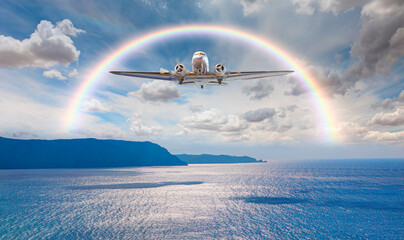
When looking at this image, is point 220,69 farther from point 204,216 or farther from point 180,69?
point 204,216

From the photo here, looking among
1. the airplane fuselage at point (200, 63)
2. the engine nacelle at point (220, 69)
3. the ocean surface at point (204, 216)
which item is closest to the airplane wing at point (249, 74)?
the engine nacelle at point (220, 69)

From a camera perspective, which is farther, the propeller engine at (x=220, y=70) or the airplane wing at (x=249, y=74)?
the airplane wing at (x=249, y=74)

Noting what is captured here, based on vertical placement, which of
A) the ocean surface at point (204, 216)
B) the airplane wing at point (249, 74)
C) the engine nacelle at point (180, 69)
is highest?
the airplane wing at point (249, 74)

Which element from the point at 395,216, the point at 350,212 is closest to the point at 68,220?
the point at 350,212

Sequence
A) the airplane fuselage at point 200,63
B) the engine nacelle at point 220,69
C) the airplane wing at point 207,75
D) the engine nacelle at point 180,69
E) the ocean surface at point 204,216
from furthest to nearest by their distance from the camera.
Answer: the ocean surface at point 204,216
the airplane wing at point 207,75
the engine nacelle at point 220,69
the engine nacelle at point 180,69
the airplane fuselage at point 200,63

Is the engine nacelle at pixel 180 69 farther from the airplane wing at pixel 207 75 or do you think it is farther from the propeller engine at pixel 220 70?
the propeller engine at pixel 220 70

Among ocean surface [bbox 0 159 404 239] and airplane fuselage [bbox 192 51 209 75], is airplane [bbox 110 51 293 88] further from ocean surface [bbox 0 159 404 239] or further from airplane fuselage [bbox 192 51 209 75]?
ocean surface [bbox 0 159 404 239]

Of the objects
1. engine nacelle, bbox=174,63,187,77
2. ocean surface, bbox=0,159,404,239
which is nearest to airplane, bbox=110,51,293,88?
engine nacelle, bbox=174,63,187,77

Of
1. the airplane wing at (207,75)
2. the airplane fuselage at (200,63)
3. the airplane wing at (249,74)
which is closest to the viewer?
the airplane fuselage at (200,63)

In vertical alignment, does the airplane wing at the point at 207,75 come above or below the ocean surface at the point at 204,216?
above
